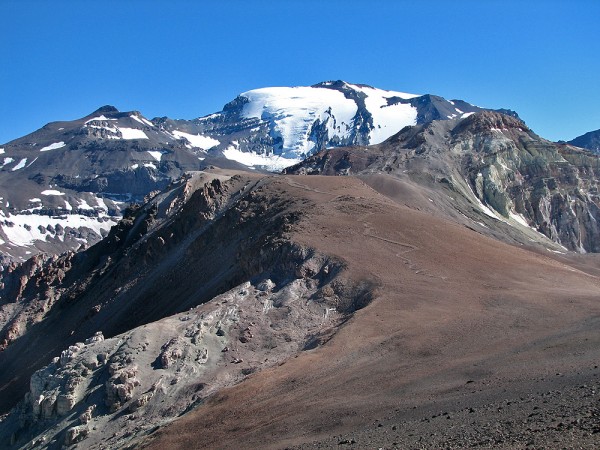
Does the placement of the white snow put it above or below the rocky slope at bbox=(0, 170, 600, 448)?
above

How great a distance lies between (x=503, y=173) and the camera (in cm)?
10250

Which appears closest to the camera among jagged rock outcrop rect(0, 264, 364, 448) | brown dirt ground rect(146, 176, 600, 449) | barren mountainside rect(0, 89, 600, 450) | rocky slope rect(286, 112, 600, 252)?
brown dirt ground rect(146, 176, 600, 449)

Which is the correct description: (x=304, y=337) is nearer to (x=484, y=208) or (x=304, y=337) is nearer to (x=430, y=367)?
(x=430, y=367)

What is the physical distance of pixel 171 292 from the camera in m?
54.8

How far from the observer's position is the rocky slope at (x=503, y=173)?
94.0 metres

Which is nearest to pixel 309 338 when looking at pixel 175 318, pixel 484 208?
pixel 175 318

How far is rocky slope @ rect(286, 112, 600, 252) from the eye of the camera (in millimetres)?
94000

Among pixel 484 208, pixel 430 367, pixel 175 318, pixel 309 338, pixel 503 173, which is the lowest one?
pixel 430 367

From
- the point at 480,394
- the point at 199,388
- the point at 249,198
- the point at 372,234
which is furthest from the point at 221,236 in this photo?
the point at 480,394

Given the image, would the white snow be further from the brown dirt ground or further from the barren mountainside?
the brown dirt ground

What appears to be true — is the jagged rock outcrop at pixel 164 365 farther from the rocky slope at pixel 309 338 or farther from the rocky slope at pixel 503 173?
the rocky slope at pixel 503 173

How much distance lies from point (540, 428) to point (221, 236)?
40.6 metres

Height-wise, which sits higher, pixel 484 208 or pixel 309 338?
pixel 484 208

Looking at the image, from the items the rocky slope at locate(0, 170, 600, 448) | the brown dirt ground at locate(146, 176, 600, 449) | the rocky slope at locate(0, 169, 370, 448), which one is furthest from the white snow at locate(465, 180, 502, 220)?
the brown dirt ground at locate(146, 176, 600, 449)
